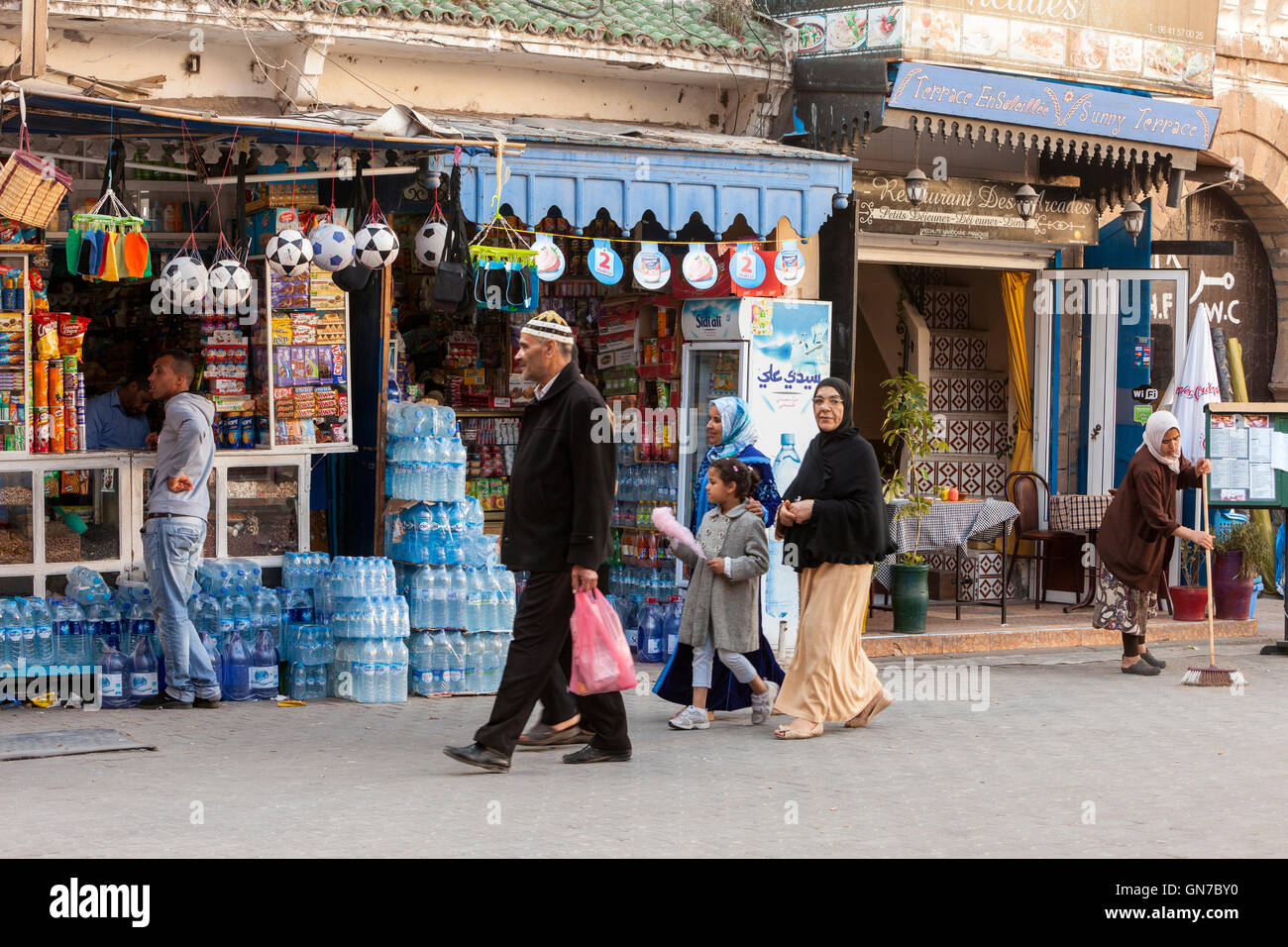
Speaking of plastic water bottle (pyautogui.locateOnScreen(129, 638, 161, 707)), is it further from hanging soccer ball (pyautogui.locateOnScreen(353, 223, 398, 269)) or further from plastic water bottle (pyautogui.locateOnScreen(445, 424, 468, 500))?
hanging soccer ball (pyautogui.locateOnScreen(353, 223, 398, 269))

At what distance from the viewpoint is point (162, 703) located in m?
9.15

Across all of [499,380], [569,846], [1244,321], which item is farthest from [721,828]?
[1244,321]

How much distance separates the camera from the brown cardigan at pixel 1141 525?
1117cm

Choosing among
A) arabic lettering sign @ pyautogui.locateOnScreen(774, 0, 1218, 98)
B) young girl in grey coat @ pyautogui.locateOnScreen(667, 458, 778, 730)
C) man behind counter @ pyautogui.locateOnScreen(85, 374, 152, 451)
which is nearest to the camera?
young girl in grey coat @ pyautogui.locateOnScreen(667, 458, 778, 730)

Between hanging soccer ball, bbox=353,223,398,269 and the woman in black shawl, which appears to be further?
hanging soccer ball, bbox=353,223,398,269

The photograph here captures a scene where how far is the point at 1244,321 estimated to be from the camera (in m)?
16.8

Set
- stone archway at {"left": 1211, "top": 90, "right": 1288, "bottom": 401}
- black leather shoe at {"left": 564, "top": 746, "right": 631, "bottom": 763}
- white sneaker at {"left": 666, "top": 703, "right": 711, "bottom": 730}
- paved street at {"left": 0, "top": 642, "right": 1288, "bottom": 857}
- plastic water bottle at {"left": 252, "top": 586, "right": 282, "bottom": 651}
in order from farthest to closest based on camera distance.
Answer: stone archway at {"left": 1211, "top": 90, "right": 1288, "bottom": 401}
plastic water bottle at {"left": 252, "top": 586, "right": 282, "bottom": 651}
white sneaker at {"left": 666, "top": 703, "right": 711, "bottom": 730}
black leather shoe at {"left": 564, "top": 746, "right": 631, "bottom": 763}
paved street at {"left": 0, "top": 642, "right": 1288, "bottom": 857}

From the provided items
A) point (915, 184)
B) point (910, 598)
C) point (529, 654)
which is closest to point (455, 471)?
point (529, 654)

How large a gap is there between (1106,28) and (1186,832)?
7.89 metres

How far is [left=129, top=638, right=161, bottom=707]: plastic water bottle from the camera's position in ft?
29.9

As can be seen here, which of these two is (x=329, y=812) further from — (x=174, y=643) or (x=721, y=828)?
(x=174, y=643)

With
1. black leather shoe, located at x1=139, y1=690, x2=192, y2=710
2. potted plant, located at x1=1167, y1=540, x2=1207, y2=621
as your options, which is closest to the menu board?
potted plant, located at x1=1167, y1=540, x2=1207, y2=621

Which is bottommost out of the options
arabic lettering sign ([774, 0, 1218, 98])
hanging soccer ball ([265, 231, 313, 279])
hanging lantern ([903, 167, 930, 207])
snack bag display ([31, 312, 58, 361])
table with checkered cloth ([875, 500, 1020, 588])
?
table with checkered cloth ([875, 500, 1020, 588])

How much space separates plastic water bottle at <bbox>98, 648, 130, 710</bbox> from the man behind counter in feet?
4.58
